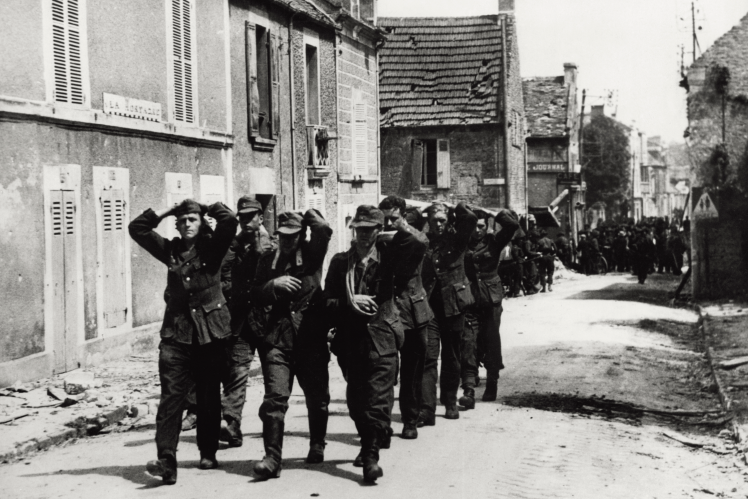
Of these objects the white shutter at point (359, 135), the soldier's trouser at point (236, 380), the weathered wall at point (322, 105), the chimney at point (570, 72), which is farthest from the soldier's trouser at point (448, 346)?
the chimney at point (570, 72)

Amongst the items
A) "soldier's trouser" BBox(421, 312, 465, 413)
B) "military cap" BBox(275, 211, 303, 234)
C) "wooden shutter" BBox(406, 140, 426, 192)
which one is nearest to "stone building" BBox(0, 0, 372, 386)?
"soldier's trouser" BBox(421, 312, 465, 413)

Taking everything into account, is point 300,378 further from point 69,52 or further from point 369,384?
point 69,52

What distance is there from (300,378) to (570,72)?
2186 inches

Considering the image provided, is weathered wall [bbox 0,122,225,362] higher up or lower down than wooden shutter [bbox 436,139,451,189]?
lower down

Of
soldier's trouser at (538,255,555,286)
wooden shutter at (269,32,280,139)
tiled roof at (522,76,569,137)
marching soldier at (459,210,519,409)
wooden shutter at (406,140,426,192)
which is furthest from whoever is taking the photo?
tiled roof at (522,76,569,137)

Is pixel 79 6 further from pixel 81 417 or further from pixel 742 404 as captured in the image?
pixel 742 404

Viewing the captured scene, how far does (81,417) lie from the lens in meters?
9.91

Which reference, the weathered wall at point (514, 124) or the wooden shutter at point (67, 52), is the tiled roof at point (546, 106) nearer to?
the weathered wall at point (514, 124)

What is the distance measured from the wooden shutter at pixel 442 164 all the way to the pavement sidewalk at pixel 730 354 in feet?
47.0

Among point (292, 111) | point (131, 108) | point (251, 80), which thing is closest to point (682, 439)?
point (131, 108)

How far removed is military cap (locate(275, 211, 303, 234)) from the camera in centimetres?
769

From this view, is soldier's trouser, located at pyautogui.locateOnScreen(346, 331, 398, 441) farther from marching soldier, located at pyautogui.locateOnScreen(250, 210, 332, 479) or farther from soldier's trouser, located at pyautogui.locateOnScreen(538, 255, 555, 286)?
soldier's trouser, located at pyautogui.locateOnScreen(538, 255, 555, 286)

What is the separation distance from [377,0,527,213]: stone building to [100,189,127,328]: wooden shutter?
21368 mm

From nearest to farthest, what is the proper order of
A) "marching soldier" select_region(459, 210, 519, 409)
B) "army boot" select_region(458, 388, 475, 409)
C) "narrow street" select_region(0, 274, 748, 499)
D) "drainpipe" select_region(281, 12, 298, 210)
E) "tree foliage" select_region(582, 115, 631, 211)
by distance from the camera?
"narrow street" select_region(0, 274, 748, 499), "army boot" select_region(458, 388, 475, 409), "marching soldier" select_region(459, 210, 519, 409), "drainpipe" select_region(281, 12, 298, 210), "tree foliage" select_region(582, 115, 631, 211)
